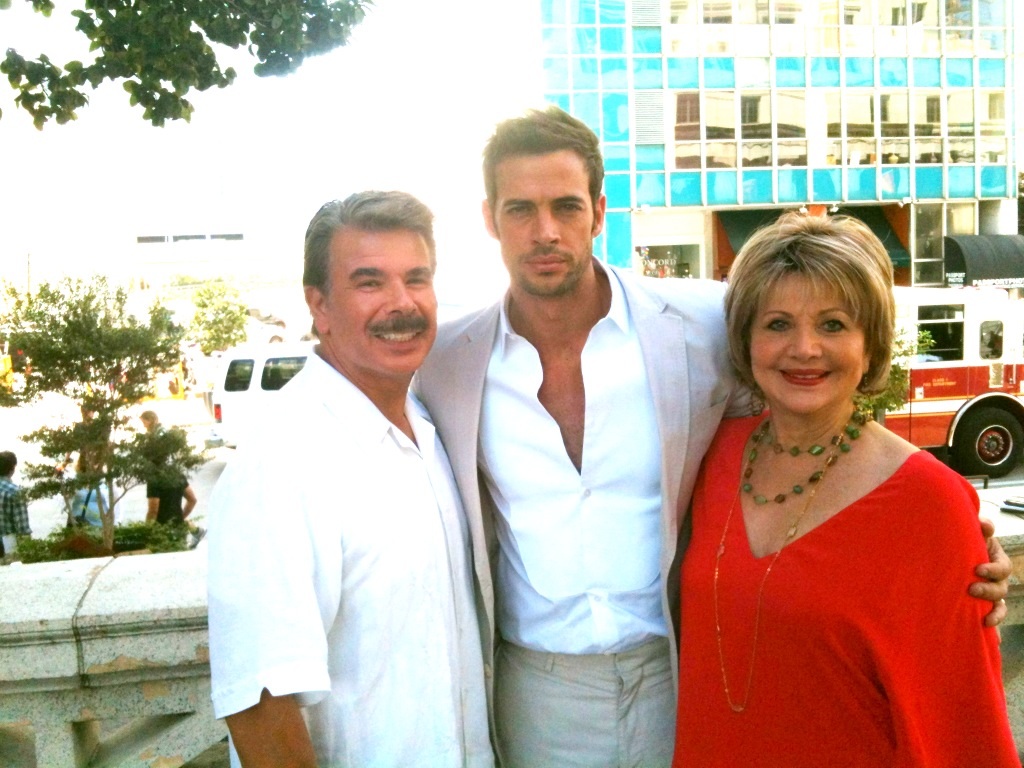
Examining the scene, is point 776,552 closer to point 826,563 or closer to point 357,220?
point 826,563

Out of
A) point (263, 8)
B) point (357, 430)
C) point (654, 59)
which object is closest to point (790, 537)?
point (357, 430)

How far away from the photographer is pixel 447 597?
2.12 metres

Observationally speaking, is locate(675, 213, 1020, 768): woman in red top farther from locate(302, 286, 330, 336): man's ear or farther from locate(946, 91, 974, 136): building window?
locate(946, 91, 974, 136): building window

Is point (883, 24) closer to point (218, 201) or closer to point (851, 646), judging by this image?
point (851, 646)

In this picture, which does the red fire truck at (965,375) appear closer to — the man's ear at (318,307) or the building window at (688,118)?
the man's ear at (318,307)

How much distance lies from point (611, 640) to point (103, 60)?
3614 mm

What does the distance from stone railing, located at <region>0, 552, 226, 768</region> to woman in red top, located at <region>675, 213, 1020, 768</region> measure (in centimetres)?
121

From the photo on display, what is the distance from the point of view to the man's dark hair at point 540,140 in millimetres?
2674

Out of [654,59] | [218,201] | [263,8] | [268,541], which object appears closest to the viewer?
[268,541]

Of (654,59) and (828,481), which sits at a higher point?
(654,59)

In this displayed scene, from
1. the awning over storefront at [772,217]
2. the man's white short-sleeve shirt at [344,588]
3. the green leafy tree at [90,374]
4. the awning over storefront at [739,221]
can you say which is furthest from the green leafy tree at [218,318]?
the man's white short-sleeve shirt at [344,588]

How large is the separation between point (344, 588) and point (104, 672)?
0.80m

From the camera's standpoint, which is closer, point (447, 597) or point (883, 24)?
point (447, 597)

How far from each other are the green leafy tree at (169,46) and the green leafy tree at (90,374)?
4959mm
